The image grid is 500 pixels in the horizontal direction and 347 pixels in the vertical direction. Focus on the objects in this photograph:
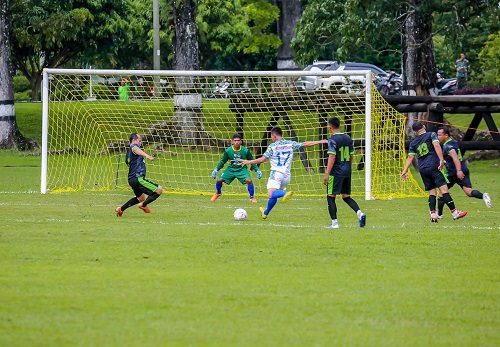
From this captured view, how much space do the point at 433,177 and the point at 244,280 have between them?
21.2 feet

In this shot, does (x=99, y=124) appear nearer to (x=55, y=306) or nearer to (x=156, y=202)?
(x=156, y=202)

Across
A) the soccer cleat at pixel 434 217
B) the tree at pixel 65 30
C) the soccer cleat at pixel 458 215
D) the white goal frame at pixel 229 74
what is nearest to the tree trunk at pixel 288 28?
→ the tree at pixel 65 30

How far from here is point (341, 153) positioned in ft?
45.2

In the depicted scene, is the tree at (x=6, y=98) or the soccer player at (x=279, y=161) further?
the tree at (x=6, y=98)

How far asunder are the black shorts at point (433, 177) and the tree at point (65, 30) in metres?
26.8

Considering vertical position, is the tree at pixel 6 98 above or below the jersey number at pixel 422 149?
above

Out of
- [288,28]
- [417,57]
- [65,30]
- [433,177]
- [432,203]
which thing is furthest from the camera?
[288,28]

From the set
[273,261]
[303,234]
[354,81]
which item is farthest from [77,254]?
[354,81]

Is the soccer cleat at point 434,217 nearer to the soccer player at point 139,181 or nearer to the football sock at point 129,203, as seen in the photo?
the soccer player at point 139,181

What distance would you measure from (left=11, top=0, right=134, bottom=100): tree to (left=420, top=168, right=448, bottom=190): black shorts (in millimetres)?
26826

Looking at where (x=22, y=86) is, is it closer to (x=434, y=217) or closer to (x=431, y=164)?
(x=431, y=164)

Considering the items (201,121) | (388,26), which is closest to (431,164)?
(201,121)

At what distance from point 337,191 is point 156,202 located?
543 cm

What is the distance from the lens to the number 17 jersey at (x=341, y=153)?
13.7 metres
